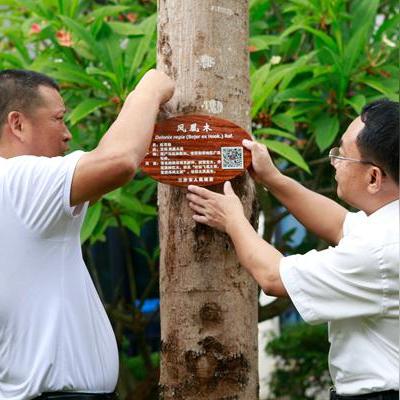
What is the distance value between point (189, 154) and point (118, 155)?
1.56ft

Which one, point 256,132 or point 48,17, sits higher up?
point 48,17

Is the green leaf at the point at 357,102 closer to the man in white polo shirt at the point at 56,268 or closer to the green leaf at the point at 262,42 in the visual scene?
the green leaf at the point at 262,42

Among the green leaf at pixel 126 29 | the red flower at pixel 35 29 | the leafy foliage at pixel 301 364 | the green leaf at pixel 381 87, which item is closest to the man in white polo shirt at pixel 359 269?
the green leaf at pixel 381 87

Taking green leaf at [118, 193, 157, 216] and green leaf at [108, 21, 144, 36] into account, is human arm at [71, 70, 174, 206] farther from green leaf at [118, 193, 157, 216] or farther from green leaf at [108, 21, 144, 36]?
green leaf at [108, 21, 144, 36]

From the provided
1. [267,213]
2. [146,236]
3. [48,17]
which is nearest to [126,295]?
[146,236]

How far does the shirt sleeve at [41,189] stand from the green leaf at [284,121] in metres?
1.81

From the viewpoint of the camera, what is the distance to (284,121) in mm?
4688

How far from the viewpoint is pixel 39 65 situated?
15.8 feet

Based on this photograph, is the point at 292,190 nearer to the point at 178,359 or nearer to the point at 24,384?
the point at 178,359

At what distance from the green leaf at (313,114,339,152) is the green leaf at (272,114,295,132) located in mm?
156

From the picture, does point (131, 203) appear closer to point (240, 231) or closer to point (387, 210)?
point (240, 231)

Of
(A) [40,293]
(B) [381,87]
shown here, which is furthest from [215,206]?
(B) [381,87]

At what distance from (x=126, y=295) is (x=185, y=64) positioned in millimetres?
A: 5306

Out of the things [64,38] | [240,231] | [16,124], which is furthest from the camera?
[64,38]
